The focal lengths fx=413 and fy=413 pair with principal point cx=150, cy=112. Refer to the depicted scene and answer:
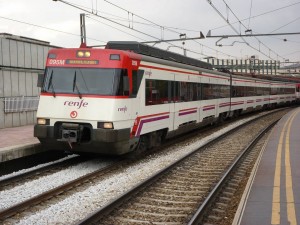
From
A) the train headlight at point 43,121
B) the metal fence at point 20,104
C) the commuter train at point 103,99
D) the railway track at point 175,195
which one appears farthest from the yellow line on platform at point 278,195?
the metal fence at point 20,104

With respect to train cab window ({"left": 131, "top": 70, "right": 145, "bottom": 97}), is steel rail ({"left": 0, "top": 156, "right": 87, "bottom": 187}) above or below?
below

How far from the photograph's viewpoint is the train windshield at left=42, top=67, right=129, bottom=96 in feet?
32.7

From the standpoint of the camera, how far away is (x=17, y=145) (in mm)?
10664

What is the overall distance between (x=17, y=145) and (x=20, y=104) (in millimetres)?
5818

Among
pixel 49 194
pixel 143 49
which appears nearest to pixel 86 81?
pixel 143 49

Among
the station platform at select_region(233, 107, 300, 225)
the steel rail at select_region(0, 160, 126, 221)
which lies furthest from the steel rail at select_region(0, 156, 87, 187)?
the station platform at select_region(233, 107, 300, 225)

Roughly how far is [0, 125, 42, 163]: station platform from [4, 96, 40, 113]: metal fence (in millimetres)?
1733

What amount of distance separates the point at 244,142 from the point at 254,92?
17203 mm

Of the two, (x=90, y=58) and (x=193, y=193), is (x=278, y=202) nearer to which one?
(x=193, y=193)

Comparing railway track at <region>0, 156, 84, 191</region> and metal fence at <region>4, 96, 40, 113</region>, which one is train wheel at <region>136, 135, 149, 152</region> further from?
metal fence at <region>4, 96, 40, 113</region>

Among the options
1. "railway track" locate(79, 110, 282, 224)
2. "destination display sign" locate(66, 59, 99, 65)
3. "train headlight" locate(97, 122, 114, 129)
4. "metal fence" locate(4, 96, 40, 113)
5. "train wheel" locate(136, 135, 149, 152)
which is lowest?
"railway track" locate(79, 110, 282, 224)

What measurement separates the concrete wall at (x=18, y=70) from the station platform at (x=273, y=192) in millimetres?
9518

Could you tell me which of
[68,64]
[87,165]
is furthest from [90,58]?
[87,165]

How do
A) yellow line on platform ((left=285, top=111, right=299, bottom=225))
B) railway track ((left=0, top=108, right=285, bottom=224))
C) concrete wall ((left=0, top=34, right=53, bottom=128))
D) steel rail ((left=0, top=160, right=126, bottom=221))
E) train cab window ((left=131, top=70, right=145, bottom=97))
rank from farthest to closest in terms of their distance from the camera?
1. concrete wall ((left=0, top=34, right=53, bottom=128))
2. train cab window ((left=131, top=70, right=145, bottom=97))
3. railway track ((left=0, top=108, right=285, bottom=224))
4. steel rail ((left=0, top=160, right=126, bottom=221))
5. yellow line on platform ((left=285, top=111, right=299, bottom=225))
